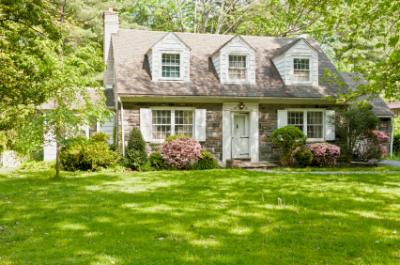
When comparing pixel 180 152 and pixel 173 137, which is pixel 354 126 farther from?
pixel 173 137

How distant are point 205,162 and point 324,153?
4.90m

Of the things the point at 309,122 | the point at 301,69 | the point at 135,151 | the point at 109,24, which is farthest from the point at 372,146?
the point at 109,24

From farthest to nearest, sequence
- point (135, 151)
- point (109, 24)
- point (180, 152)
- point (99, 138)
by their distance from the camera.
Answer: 1. point (109, 24)
2. point (99, 138)
3. point (135, 151)
4. point (180, 152)

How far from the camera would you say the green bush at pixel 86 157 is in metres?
15.3

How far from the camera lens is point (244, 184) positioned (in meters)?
11.7

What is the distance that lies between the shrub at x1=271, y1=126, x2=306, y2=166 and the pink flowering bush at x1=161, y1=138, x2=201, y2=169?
350cm

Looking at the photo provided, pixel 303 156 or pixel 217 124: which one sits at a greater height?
pixel 217 124

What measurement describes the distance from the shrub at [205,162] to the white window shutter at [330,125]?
18.9 feet

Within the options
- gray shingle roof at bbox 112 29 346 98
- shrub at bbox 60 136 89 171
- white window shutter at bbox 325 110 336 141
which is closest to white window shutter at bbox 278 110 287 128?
gray shingle roof at bbox 112 29 346 98

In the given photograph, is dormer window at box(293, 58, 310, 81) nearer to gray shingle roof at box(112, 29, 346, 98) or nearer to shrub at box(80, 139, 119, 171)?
gray shingle roof at box(112, 29, 346, 98)

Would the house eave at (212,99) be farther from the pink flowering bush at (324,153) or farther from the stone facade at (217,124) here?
the pink flowering bush at (324,153)

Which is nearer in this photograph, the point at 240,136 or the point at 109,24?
the point at 240,136

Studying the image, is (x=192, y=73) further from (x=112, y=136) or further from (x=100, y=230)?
(x=100, y=230)

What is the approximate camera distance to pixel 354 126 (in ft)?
59.0
